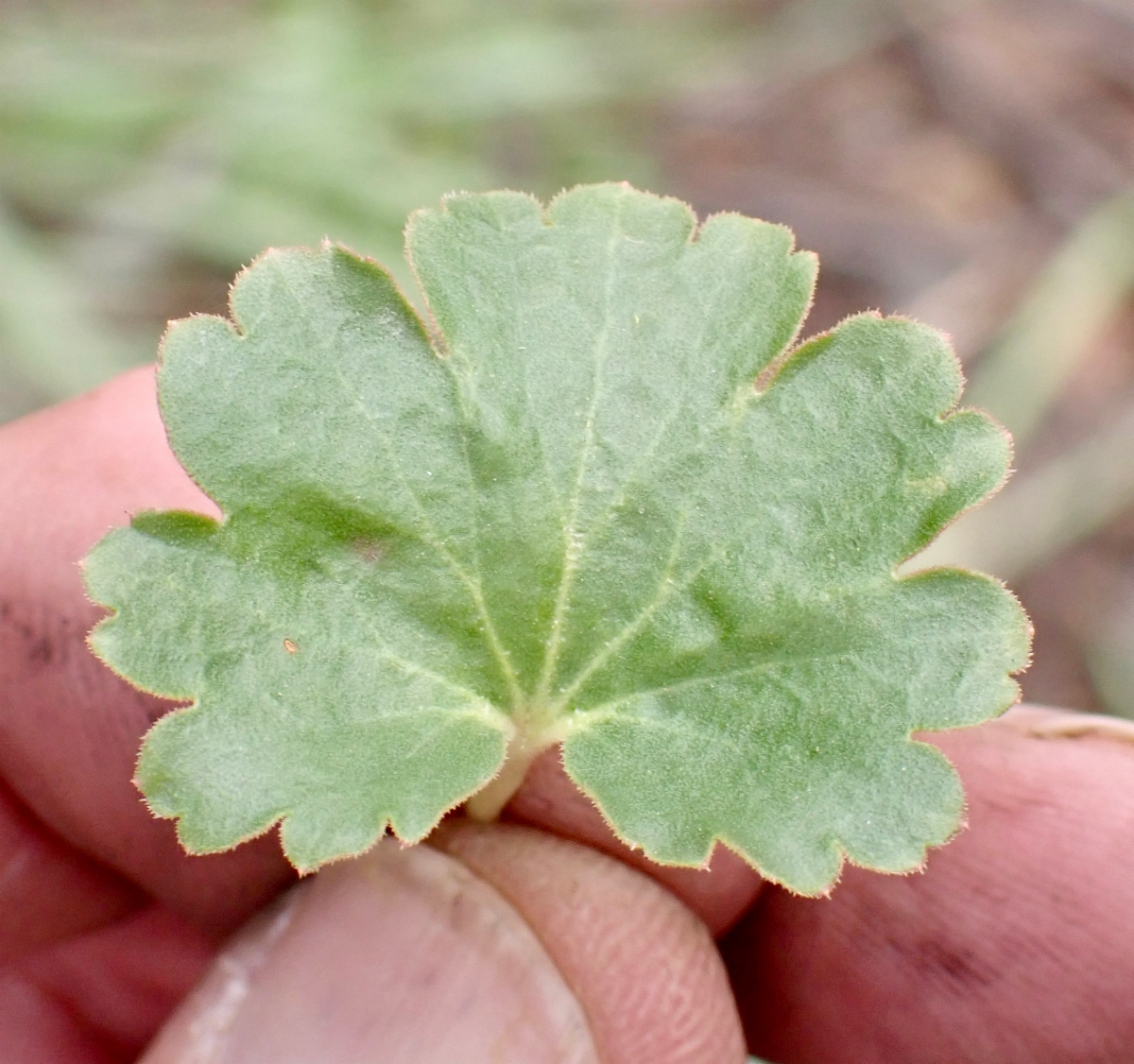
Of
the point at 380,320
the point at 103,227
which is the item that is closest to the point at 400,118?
the point at 103,227

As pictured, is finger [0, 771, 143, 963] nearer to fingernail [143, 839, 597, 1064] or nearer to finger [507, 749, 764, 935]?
fingernail [143, 839, 597, 1064]

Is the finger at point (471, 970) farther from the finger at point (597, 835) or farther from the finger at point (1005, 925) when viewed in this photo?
the finger at point (1005, 925)

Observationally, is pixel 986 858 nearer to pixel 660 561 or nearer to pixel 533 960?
pixel 533 960

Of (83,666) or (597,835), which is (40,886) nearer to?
(83,666)

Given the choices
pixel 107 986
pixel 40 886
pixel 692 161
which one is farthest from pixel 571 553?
pixel 692 161

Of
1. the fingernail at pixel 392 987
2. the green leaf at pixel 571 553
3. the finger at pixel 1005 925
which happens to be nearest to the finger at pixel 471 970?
the fingernail at pixel 392 987
